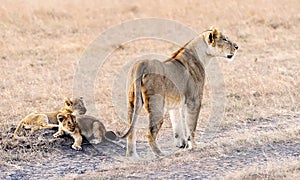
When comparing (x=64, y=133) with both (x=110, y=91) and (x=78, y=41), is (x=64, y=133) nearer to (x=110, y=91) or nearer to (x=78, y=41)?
(x=110, y=91)

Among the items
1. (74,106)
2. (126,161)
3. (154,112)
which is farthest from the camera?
(74,106)

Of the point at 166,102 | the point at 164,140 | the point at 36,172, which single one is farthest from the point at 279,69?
the point at 36,172

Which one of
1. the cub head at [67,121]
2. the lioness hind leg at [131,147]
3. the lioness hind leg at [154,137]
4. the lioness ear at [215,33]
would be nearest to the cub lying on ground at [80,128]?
the cub head at [67,121]

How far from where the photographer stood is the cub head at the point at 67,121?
6695mm

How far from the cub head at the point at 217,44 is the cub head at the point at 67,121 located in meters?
1.58

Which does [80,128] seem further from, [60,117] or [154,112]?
[154,112]

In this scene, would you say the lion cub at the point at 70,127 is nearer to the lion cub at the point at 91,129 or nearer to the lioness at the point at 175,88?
the lion cub at the point at 91,129

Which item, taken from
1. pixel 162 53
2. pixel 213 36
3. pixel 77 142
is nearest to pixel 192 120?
pixel 213 36

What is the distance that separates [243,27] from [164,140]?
7495 mm

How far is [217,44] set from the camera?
6980 millimetres

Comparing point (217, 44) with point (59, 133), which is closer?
point (59, 133)

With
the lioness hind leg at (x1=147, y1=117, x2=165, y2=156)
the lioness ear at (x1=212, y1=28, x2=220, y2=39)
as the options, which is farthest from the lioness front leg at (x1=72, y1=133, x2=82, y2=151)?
the lioness ear at (x1=212, y1=28, x2=220, y2=39)

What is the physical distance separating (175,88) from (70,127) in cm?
116

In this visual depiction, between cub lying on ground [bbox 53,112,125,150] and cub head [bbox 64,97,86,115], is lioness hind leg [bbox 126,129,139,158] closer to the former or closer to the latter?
cub lying on ground [bbox 53,112,125,150]
